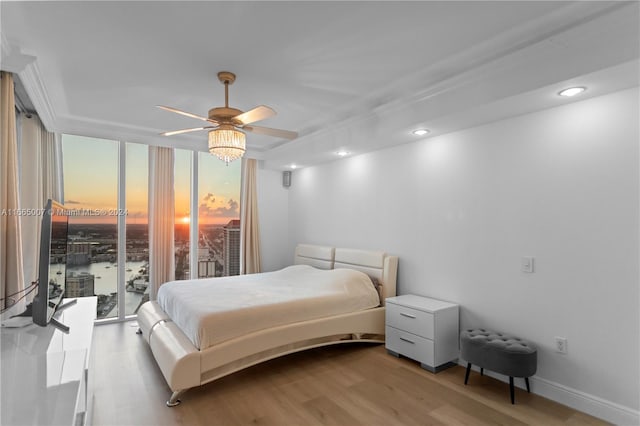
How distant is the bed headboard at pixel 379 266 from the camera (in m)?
4.00

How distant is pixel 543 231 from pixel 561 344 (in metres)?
0.89

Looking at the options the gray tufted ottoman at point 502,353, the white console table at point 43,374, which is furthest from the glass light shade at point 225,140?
the gray tufted ottoman at point 502,353

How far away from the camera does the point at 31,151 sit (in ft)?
11.9

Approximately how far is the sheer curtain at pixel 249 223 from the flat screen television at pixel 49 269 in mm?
3167

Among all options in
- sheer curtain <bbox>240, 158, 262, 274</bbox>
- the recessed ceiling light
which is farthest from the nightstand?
sheer curtain <bbox>240, 158, 262, 274</bbox>

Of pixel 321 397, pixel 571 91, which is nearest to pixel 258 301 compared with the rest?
pixel 321 397

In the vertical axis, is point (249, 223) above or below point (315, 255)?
above

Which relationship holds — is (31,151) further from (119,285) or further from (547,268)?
(547,268)

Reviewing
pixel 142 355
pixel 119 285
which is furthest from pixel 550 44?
pixel 119 285

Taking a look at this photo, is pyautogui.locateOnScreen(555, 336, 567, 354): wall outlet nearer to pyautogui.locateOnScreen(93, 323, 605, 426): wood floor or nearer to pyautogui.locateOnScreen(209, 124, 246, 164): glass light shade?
pyautogui.locateOnScreen(93, 323, 605, 426): wood floor

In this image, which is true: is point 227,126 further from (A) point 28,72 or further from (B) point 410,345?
(B) point 410,345

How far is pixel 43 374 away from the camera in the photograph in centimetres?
140

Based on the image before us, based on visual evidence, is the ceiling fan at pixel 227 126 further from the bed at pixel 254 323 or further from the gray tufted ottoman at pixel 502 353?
the gray tufted ottoman at pixel 502 353

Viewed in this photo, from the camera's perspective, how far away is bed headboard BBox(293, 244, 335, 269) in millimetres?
4927
